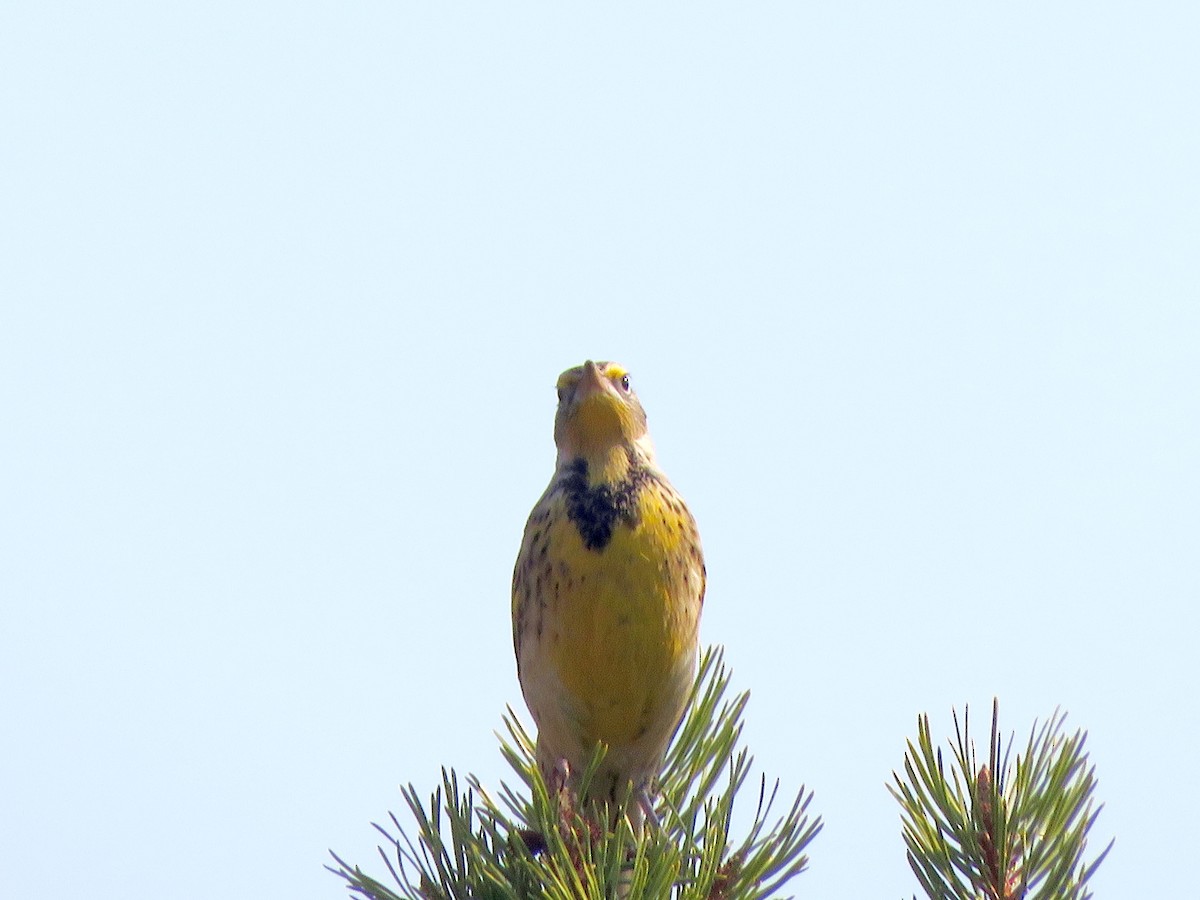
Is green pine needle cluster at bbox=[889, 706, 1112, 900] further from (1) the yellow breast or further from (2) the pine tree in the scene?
(1) the yellow breast

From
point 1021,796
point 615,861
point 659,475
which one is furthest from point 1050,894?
point 659,475

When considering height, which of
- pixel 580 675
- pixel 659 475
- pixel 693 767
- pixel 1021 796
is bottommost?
pixel 1021 796

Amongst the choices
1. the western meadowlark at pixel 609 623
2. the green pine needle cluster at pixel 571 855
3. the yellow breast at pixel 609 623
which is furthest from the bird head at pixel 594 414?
the green pine needle cluster at pixel 571 855

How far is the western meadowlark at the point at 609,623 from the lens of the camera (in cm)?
548

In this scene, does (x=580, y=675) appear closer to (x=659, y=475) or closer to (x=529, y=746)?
(x=529, y=746)

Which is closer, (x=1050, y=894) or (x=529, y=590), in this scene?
(x=1050, y=894)

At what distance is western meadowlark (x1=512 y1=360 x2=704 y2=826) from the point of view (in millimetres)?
5484

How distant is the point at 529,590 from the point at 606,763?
29.5 inches

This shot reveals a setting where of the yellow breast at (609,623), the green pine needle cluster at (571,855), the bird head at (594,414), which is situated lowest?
the green pine needle cluster at (571,855)

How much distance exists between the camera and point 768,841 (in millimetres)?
4051

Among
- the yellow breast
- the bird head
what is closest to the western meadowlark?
the yellow breast

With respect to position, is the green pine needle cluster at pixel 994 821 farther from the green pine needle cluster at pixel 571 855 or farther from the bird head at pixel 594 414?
the bird head at pixel 594 414

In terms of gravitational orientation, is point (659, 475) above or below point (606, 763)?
above

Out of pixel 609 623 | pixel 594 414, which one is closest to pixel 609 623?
pixel 609 623
